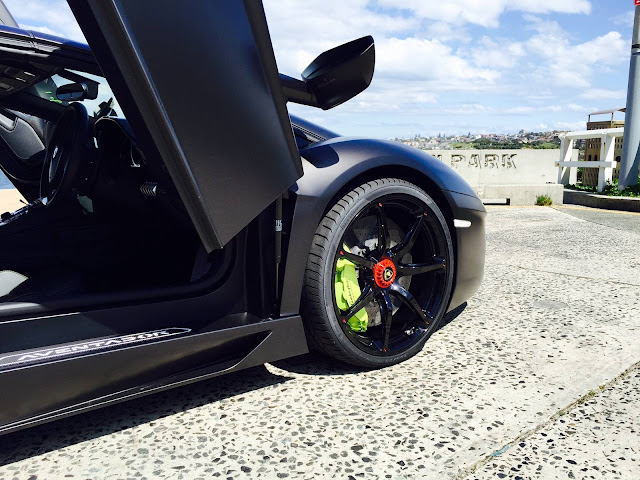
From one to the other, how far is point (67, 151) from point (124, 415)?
1209 millimetres

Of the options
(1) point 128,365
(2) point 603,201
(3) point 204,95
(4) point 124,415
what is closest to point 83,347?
(1) point 128,365

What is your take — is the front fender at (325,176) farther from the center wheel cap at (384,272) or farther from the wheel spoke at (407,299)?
the wheel spoke at (407,299)

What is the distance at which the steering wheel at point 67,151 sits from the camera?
2.39m

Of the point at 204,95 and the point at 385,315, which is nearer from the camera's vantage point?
the point at 204,95

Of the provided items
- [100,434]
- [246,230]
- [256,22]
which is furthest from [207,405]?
[256,22]

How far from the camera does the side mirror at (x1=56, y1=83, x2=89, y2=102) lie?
2363 millimetres

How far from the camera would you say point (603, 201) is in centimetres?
945

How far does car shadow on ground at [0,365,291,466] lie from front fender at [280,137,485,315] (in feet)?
1.32

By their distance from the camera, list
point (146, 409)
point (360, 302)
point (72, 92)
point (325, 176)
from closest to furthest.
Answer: point (146, 409) → point (325, 176) → point (360, 302) → point (72, 92)

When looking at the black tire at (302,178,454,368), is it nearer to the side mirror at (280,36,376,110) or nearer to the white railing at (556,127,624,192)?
the side mirror at (280,36,376,110)

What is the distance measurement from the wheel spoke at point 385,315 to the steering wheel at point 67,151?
4.81 ft

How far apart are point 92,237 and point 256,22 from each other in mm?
1607

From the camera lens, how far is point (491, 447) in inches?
69.6

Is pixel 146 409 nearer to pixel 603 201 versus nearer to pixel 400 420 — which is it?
pixel 400 420
